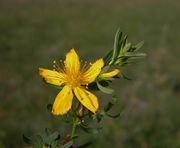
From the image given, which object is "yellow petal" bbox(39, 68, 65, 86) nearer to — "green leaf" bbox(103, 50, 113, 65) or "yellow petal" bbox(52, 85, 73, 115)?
"yellow petal" bbox(52, 85, 73, 115)

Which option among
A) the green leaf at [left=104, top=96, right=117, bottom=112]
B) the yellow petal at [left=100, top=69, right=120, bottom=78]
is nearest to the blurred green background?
the green leaf at [left=104, top=96, right=117, bottom=112]

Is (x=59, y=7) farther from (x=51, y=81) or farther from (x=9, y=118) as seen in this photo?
(x=51, y=81)

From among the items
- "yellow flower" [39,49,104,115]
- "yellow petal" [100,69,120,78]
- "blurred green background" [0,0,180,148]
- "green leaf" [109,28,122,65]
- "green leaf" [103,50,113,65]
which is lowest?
"blurred green background" [0,0,180,148]

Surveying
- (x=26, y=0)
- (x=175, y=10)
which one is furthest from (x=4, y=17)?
(x=175, y=10)

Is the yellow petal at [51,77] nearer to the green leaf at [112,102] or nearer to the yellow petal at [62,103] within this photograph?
the yellow petal at [62,103]

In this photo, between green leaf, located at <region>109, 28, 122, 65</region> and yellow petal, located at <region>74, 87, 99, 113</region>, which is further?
green leaf, located at <region>109, 28, 122, 65</region>

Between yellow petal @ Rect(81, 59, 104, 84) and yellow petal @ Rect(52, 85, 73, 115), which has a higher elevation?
yellow petal @ Rect(81, 59, 104, 84)

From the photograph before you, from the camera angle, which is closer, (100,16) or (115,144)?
(115,144)
